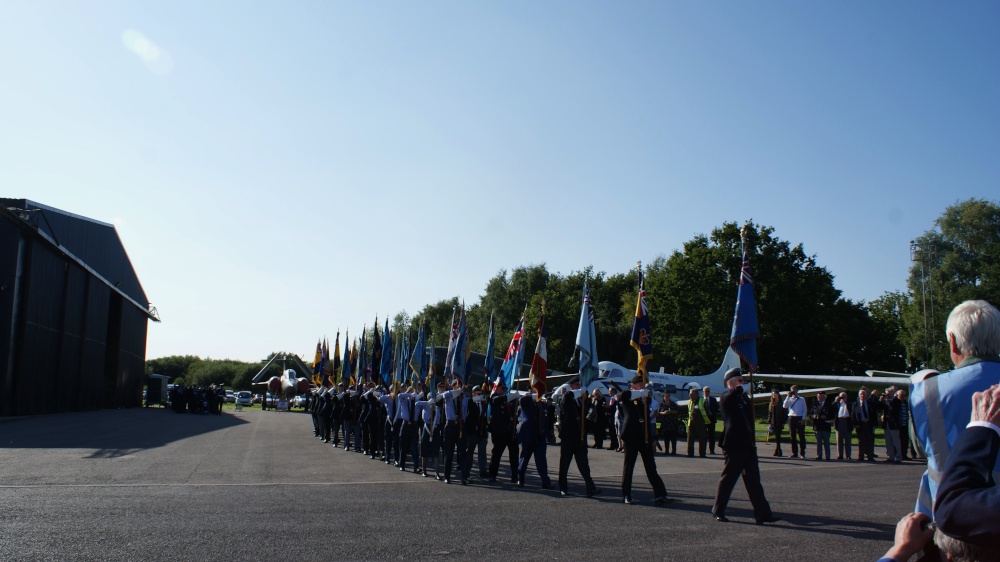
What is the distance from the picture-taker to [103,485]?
12.0 meters

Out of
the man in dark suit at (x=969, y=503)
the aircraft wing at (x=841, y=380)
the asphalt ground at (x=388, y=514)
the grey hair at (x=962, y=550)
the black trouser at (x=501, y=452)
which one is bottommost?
the asphalt ground at (x=388, y=514)

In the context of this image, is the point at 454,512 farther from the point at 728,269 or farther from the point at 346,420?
the point at 728,269

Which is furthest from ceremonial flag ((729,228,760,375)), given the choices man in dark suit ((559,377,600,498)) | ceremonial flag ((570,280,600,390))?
ceremonial flag ((570,280,600,390))

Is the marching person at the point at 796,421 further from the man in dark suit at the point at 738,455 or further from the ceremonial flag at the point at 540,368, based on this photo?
the man in dark suit at the point at 738,455

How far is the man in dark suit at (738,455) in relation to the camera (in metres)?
9.13

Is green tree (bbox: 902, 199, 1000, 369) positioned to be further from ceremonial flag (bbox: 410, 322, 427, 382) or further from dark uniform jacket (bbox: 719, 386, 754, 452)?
dark uniform jacket (bbox: 719, 386, 754, 452)

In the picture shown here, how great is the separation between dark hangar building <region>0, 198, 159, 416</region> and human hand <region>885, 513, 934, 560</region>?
38794 millimetres

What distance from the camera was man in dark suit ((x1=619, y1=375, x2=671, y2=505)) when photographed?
10.9 meters

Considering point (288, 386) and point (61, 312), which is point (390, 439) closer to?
point (61, 312)

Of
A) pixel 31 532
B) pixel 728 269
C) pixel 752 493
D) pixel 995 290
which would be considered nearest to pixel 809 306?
pixel 728 269

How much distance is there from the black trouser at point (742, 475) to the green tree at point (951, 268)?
5272 centimetres

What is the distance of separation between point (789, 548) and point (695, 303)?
46561 mm

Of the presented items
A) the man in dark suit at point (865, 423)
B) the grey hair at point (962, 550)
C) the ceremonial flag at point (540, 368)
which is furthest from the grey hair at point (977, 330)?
the man in dark suit at point (865, 423)

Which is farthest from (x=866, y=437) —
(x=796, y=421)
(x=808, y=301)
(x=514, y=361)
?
(x=808, y=301)
